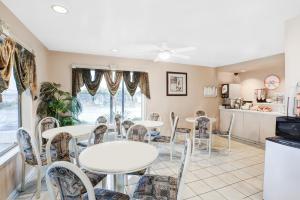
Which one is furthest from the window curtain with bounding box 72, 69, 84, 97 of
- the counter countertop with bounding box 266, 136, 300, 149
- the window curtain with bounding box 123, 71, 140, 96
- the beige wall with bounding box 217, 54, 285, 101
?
the beige wall with bounding box 217, 54, 285, 101

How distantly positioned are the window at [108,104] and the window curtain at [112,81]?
183mm

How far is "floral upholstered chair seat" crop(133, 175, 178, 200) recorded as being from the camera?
1.56 metres

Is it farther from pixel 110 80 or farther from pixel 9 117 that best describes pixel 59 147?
pixel 110 80

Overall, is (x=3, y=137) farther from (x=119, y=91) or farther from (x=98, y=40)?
(x=119, y=91)

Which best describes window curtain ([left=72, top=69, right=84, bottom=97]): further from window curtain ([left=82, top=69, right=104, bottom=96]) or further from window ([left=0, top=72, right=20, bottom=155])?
window ([left=0, top=72, right=20, bottom=155])

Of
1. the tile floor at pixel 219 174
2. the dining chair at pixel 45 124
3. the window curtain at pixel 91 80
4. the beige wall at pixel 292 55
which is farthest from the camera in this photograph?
the window curtain at pixel 91 80

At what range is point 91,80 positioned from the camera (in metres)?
4.36

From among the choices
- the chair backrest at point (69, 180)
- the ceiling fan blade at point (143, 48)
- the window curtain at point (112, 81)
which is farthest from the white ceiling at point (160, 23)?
the chair backrest at point (69, 180)

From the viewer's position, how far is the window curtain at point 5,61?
5.96 feet

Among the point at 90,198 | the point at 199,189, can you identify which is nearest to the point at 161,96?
the point at 199,189

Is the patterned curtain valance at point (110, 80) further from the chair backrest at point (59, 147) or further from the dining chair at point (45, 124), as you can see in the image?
the chair backrest at point (59, 147)

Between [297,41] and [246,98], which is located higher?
[297,41]

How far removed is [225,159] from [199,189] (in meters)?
1.46

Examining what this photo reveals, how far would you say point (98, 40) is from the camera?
3260 mm
